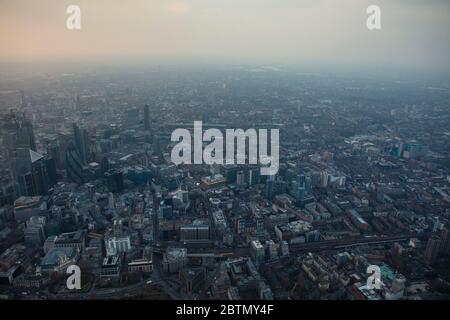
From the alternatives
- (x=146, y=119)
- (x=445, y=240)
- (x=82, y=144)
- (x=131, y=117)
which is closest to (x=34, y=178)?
(x=82, y=144)

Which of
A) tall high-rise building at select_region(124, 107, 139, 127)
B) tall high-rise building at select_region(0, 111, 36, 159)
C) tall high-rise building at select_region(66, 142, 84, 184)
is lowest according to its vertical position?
tall high-rise building at select_region(66, 142, 84, 184)

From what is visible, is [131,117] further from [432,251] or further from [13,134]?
[432,251]

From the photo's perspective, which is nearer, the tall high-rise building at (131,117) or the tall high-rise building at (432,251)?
the tall high-rise building at (432,251)

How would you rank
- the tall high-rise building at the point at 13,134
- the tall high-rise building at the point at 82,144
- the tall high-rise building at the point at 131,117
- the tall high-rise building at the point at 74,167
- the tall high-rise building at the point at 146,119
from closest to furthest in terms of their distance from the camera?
the tall high-rise building at the point at 13,134
the tall high-rise building at the point at 74,167
the tall high-rise building at the point at 82,144
the tall high-rise building at the point at 146,119
the tall high-rise building at the point at 131,117

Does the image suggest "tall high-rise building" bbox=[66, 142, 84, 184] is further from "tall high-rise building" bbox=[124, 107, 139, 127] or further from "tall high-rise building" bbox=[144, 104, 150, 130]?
"tall high-rise building" bbox=[124, 107, 139, 127]

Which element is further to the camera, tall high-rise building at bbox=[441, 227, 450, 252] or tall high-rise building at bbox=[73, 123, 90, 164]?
tall high-rise building at bbox=[73, 123, 90, 164]

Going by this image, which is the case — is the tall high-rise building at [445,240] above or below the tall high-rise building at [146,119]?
below

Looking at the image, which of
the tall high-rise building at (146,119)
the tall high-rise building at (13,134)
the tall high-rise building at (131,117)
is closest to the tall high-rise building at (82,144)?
the tall high-rise building at (13,134)

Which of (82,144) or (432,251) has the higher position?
(82,144)

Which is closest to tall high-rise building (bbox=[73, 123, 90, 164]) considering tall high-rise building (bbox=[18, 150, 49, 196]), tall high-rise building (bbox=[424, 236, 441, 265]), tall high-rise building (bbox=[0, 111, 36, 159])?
tall high-rise building (bbox=[18, 150, 49, 196])

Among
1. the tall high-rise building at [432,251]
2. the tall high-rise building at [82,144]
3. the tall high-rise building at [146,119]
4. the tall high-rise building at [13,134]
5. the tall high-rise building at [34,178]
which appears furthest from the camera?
the tall high-rise building at [146,119]

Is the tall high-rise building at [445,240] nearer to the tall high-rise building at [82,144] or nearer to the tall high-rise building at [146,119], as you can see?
the tall high-rise building at [82,144]

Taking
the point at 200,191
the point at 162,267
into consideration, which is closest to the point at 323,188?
the point at 200,191
